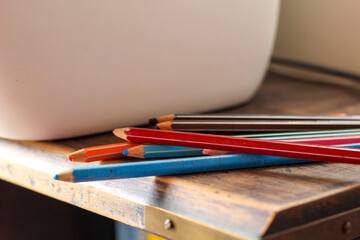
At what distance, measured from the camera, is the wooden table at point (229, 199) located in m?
0.20

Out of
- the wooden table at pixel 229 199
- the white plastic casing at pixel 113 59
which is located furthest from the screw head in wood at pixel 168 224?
the white plastic casing at pixel 113 59

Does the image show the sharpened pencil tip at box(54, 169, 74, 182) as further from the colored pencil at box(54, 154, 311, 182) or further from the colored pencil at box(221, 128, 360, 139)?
the colored pencil at box(221, 128, 360, 139)

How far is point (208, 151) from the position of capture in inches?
9.8

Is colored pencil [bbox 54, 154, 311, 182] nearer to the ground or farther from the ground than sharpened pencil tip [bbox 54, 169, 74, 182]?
nearer to the ground

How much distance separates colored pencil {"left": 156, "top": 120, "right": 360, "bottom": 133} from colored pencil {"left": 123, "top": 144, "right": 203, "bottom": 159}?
0.08 ft

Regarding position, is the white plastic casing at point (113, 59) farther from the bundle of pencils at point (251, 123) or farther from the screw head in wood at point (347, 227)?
the screw head in wood at point (347, 227)

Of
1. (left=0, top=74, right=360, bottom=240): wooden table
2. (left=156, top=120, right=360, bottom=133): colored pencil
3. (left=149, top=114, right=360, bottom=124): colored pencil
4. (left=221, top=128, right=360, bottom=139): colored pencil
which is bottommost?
(left=0, top=74, right=360, bottom=240): wooden table

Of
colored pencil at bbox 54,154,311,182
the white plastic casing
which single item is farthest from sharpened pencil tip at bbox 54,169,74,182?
the white plastic casing

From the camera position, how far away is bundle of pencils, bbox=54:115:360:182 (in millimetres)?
226

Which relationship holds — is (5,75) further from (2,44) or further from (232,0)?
(232,0)

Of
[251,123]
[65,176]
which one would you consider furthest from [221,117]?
[65,176]

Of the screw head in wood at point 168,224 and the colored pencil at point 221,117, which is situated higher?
the colored pencil at point 221,117

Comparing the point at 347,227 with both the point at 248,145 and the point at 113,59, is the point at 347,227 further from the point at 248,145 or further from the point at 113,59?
the point at 113,59

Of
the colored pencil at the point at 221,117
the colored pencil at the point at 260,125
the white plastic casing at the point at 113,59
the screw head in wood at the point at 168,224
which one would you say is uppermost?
the white plastic casing at the point at 113,59
